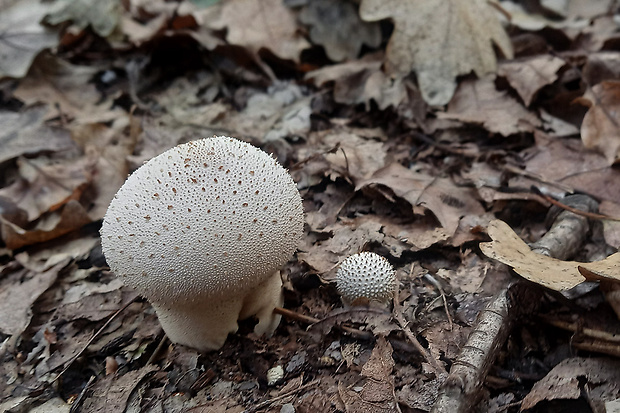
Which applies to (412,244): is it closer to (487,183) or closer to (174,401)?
(487,183)

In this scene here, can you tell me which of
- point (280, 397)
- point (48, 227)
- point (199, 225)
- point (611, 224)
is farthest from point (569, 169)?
point (48, 227)

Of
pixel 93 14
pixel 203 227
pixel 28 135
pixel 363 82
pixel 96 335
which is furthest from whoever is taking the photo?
pixel 93 14

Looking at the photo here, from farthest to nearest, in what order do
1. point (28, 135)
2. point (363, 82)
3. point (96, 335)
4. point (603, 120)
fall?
point (363, 82)
point (28, 135)
point (603, 120)
point (96, 335)

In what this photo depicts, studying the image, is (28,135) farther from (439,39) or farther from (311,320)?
(439,39)

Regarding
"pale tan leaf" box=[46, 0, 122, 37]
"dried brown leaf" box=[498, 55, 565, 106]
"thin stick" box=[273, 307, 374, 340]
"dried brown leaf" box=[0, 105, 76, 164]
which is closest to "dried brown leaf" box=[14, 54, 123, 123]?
"dried brown leaf" box=[0, 105, 76, 164]

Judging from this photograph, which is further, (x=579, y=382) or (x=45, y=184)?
(x=45, y=184)

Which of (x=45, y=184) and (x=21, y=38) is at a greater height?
(x=21, y=38)
